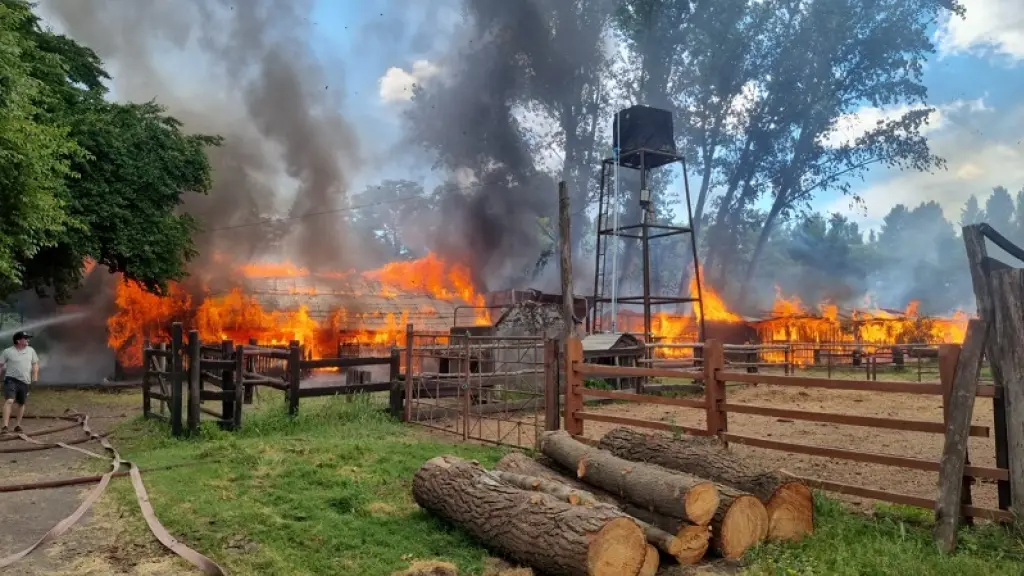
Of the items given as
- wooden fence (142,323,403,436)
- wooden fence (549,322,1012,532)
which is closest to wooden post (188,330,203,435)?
wooden fence (142,323,403,436)

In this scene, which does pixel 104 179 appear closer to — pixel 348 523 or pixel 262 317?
pixel 262 317

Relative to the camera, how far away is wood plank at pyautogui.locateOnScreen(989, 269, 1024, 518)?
465 centimetres

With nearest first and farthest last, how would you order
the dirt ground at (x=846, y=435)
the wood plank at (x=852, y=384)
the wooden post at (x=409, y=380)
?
the wood plank at (x=852, y=384) → the dirt ground at (x=846, y=435) → the wooden post at (x=409, y=380)

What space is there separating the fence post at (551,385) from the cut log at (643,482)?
7.72 feet

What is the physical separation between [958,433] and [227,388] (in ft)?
31.6

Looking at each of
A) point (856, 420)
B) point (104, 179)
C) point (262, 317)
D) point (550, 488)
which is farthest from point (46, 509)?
point (262, 317)

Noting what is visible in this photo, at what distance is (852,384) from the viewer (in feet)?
18.6

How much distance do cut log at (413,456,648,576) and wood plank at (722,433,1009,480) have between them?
89.5 inches

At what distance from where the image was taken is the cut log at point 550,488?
4.91 meters

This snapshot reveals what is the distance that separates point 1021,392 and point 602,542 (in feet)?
10.8

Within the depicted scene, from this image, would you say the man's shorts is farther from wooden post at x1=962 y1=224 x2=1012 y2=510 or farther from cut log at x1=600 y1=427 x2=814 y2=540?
wooden post at x1=962 y1=224 x2=1012 y2=510

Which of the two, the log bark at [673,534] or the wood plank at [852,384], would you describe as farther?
the wood plank at [852,384]

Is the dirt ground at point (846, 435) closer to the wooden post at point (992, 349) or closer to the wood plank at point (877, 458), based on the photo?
the wood plank at point (877, 458)

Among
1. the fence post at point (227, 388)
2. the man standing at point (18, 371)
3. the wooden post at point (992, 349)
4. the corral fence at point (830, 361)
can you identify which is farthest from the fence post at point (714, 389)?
the man standing at point (18, 371)
